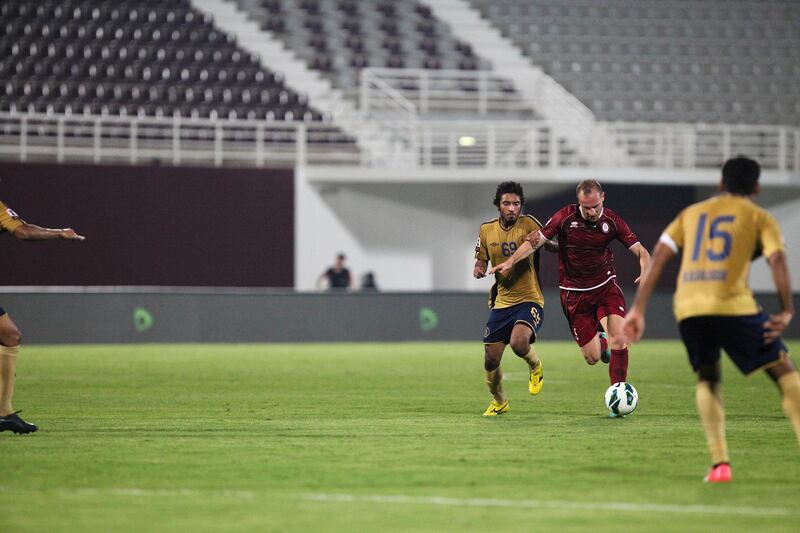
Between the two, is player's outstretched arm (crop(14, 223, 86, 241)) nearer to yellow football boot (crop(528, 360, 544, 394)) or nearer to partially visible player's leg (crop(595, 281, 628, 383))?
yellow football boot (crop(528, 360, 544, 394))

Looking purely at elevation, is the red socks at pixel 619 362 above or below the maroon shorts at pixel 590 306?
below

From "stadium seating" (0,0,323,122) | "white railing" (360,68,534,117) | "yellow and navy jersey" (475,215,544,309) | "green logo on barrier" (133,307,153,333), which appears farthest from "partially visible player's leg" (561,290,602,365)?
"stadium seating" (0,0,323,122)

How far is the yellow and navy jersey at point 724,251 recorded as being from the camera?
7078 millimetres

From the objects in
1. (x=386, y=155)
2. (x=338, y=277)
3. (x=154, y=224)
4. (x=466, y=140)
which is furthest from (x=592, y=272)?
(x=466, y=140)

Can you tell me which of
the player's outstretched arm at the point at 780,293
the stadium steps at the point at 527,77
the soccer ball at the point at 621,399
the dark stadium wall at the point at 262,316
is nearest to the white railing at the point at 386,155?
the stadium steps at the point at 527,77

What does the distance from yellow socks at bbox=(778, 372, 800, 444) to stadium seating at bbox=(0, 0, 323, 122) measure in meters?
22.7

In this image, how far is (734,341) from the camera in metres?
7.14

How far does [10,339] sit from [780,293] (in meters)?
5.77

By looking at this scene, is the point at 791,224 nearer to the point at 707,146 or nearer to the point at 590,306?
the point at 707,146

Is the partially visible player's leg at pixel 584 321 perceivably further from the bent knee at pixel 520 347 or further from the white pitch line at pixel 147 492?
the white pitch line at pixel 147 492

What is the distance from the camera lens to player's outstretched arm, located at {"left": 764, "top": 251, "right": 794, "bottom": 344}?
6.94 m

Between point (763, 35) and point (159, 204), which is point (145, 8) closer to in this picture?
point (159, 204)

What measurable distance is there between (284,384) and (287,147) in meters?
14.2

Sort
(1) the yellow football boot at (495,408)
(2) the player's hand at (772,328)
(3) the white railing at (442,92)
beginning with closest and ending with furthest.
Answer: (2) the player's hand at (772,328), (1) the yellow football boot at (495,408), (3) the white railing at (442,92)
